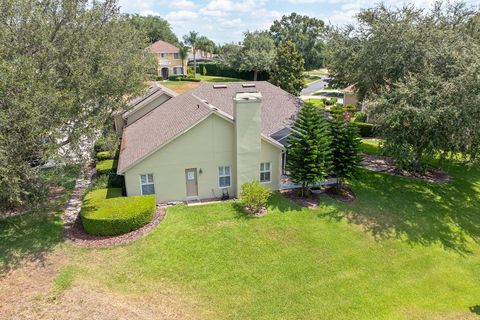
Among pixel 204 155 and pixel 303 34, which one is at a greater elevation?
pixel 303 34

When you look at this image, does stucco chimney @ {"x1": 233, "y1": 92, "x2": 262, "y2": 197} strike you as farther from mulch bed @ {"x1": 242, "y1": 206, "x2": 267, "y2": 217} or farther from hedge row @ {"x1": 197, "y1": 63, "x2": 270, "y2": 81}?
hedge row @ {"x1": 197, "y1": 63, "x2": 270, "y2": 81}

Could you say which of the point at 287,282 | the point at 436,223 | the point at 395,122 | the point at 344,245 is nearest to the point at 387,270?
the point at 344,245

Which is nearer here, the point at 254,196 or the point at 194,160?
the point at 254,196

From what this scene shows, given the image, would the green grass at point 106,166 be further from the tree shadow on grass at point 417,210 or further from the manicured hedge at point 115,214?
the tree shadow on grass at point 417,210

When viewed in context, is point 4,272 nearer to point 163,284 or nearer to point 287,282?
point 163,284

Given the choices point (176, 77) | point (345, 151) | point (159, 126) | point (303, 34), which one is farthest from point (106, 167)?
point (303, 34)

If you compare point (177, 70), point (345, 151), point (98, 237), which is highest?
point (177, 70)

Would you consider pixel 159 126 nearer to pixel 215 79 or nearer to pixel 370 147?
pixel 370 147
